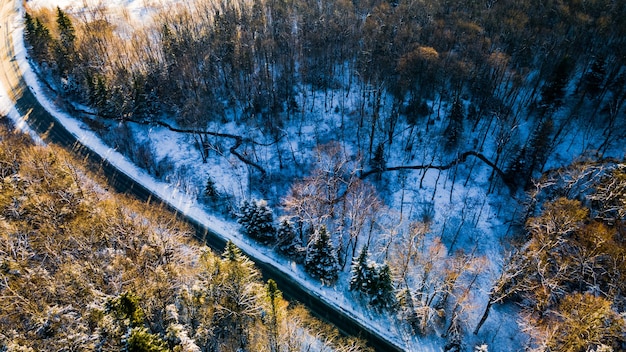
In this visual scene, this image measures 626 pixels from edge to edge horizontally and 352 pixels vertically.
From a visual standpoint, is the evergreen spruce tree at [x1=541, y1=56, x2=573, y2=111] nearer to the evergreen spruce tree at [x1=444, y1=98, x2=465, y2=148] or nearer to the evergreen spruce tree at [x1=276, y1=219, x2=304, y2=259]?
the evergreen spruce tree at [x1=444, y1=98, x2=465, y2=148]

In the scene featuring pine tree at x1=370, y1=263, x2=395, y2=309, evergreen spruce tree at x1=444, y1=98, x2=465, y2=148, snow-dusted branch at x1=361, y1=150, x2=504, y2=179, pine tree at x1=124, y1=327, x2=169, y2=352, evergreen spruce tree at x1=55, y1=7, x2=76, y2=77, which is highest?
evergreen spruce tree at x1=55, y1=7, x2=76, y2=77

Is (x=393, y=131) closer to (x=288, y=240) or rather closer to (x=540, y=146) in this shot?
(x=540, y=146)

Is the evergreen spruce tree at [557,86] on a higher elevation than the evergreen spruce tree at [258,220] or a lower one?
higher

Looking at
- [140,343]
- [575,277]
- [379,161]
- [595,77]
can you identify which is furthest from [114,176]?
[595,77]

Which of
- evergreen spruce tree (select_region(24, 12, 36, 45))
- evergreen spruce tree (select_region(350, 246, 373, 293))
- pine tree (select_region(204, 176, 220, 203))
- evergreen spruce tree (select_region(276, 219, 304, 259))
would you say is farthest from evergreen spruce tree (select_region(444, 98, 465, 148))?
evergreen spruce tree (select_region(24, 12, 36, 45))

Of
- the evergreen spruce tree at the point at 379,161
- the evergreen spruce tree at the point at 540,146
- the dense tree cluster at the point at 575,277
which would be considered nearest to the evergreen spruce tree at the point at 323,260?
the dense tree cluster at the point at 575,277

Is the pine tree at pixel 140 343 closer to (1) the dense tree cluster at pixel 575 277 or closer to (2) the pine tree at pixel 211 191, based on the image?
(1) the dense tree cluster at pixel 575 277

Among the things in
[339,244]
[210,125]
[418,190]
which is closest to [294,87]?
[210,125]
